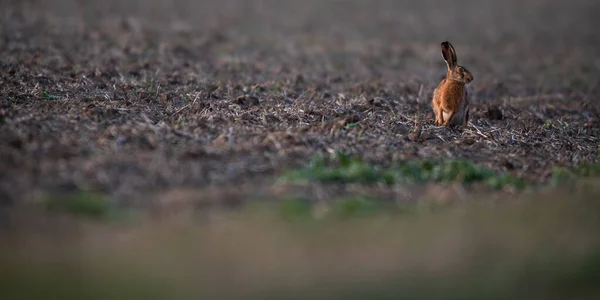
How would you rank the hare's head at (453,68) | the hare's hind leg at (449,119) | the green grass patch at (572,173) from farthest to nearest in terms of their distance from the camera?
the hare's head at (453,68)
the hare's hind leg at (449,119)
the green grass patch at (572,173)

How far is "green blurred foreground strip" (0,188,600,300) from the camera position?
253 inches

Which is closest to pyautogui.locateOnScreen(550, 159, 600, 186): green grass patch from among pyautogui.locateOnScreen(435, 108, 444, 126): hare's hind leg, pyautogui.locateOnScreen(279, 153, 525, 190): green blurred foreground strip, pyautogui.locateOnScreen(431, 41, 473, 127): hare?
pyautogui.locateOnScreen(279, 153, 525, 190): green blurred foreground strip

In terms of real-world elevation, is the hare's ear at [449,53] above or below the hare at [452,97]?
above

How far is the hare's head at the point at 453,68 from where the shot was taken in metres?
13.0

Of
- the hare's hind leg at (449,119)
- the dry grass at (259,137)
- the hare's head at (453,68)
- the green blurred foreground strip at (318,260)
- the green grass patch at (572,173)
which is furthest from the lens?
the hare's head at (453,68)

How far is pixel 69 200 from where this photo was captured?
26.3ft

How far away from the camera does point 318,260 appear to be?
7.09 m

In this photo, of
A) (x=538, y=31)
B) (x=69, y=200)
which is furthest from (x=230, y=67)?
(x=538, y=31)

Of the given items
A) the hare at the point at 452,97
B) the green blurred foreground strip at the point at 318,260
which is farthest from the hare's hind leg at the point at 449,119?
the green blurred foreground strip at the point at 318,260

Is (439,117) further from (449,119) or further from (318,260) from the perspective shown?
→ (318,260)

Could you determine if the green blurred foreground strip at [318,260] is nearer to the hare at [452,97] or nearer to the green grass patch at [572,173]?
the green grass patch at [572,173]

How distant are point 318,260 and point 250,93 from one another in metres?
7.41

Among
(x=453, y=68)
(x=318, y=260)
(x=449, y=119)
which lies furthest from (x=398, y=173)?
(x=453, y=68)

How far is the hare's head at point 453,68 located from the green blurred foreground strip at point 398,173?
9.60ft
